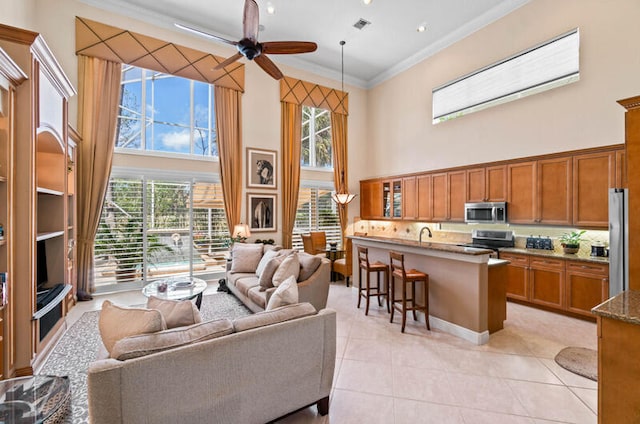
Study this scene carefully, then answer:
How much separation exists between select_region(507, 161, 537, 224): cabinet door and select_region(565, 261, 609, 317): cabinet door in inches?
38.5

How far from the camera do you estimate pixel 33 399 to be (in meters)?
1.92

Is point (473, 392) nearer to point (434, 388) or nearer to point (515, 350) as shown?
point (434, 388)

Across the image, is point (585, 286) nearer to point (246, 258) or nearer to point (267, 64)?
point (246, 258)

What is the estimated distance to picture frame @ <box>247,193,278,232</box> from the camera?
6586 millimetres

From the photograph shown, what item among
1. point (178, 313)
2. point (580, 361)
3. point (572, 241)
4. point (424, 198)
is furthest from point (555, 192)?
point (178, 313)

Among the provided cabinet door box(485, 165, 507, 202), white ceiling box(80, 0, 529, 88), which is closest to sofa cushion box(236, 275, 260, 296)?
cabinet door box(485, 165, 507, 202)

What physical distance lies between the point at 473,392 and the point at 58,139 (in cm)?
526

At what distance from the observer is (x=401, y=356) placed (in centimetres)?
311

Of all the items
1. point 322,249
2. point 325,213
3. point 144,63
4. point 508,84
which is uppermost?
point 144,63

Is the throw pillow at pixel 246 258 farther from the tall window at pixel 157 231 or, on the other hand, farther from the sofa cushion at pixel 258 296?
the tall window at pixel 157 231

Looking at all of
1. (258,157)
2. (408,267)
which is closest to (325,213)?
(258,157)

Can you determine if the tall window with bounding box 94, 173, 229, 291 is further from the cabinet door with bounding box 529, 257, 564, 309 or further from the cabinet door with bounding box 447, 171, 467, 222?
the cabinet door with bounding box 529, 257, 564, 309

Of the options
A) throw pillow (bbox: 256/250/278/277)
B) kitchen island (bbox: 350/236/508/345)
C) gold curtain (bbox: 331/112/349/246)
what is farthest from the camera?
gold curtain (bbox: 331/112/349/246)

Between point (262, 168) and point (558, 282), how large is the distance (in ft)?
19.3
